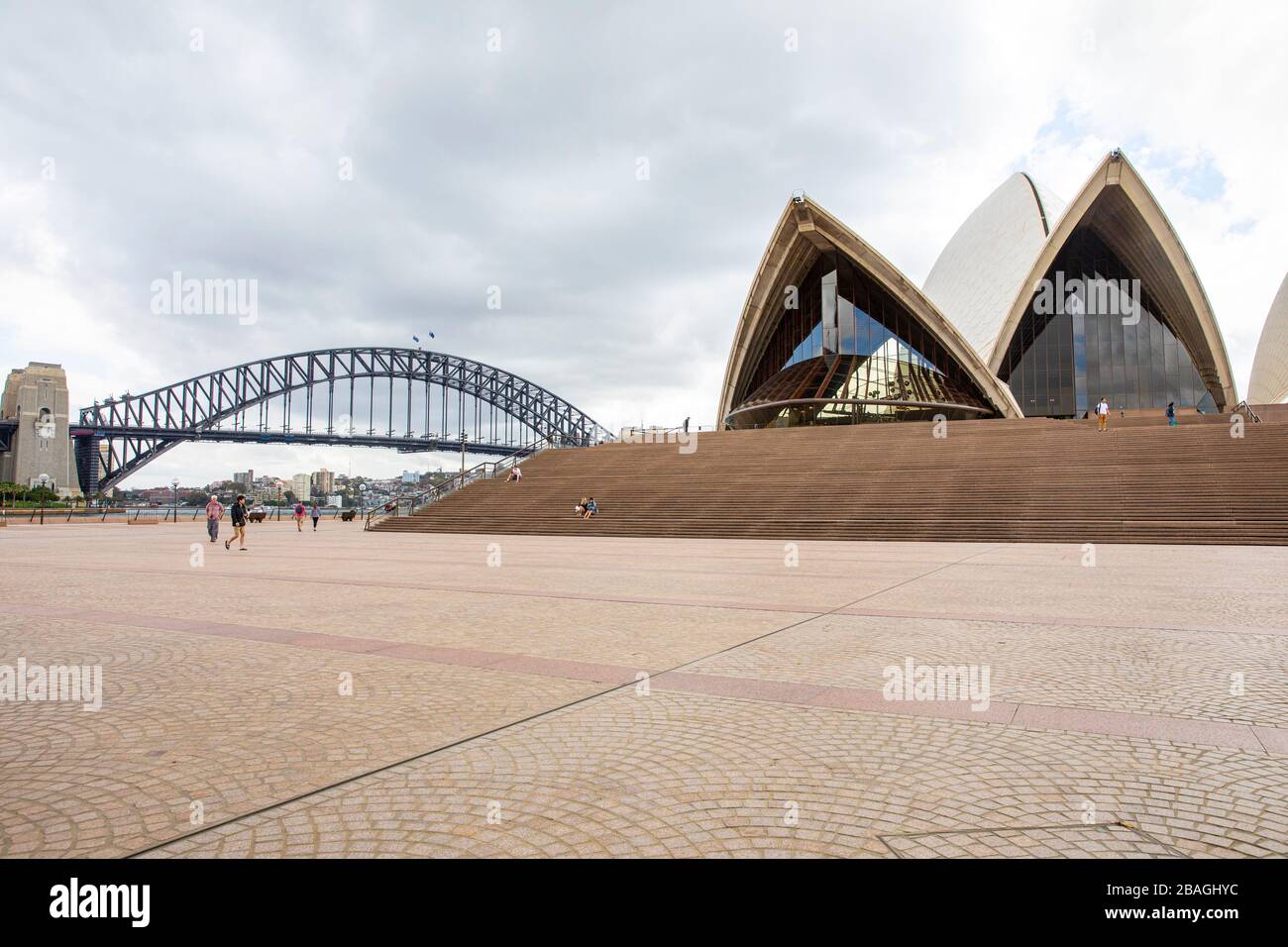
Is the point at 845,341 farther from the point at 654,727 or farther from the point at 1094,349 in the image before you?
the point at 654,727

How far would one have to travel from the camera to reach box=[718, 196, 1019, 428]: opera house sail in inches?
1874

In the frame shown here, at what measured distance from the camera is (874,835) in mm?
2602

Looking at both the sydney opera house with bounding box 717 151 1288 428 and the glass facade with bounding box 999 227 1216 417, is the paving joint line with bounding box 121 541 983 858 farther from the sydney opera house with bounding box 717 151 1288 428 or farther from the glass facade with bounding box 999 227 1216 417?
the glass facade with bounding box 999 227 1216 417

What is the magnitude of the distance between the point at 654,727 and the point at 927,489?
2046 cm

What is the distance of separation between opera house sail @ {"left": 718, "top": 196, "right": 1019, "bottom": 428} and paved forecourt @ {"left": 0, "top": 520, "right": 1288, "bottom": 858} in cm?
4157

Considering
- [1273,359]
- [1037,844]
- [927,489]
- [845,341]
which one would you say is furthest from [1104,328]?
[1037,844]

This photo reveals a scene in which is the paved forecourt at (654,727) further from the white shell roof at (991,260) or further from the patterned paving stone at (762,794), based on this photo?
the white shell roof at (991,260)

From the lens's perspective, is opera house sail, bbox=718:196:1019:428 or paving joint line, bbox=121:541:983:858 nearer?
paving joint line, bbox=121:541:983:858

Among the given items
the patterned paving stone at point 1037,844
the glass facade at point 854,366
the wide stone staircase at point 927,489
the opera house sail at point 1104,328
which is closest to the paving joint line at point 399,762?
the patterned paving stone at point 1037,844

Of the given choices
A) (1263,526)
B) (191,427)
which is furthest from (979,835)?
(191,427)

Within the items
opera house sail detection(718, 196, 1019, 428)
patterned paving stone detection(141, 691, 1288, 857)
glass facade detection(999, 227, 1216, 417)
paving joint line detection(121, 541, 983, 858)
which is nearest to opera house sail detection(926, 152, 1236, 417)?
glass facade detection(999, 227, 1216, 417)
